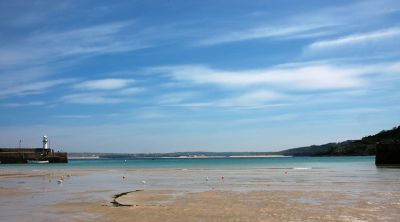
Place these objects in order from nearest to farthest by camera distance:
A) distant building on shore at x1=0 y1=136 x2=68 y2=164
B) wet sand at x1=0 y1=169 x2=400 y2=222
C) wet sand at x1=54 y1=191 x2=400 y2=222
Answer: wet sand at x1=54 y1=191 x2=400 y2=222 < wet sand at x1=0 y1=169 x2=400 y2=222 < distant building on shore at x1=0 y1=136 x2=68 y2=164

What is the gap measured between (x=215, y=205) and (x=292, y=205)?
3.46 meters

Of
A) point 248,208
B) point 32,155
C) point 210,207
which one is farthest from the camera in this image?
point 32,155

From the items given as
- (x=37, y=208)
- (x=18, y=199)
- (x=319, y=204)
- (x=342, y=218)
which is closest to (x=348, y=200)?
(x=319, y=204)

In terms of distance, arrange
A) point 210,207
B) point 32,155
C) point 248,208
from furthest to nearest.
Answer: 1. point 32,155
2. point 210,207
3. point 248,208

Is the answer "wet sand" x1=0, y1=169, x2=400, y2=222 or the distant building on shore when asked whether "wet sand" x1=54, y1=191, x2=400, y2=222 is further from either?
the distant building on shore

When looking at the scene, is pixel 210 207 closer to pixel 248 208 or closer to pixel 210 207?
pixel 210 207

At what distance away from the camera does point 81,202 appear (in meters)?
23.0

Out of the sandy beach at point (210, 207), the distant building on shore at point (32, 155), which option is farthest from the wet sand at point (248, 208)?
the distant building on shore at point (32, 155)

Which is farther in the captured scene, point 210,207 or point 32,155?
point 32,155

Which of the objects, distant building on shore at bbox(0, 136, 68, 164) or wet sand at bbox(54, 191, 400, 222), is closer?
wet sand at bbox(54, 191, 400, 222)

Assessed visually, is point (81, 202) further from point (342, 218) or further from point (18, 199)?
point (342, 218)

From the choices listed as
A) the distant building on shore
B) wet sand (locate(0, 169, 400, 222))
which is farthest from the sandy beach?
the distant building on shore

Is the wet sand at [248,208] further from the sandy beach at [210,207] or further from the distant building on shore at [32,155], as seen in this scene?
the distant building on shore at [32,155]

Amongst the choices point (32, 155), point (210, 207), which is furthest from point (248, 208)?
point (32, 155)
